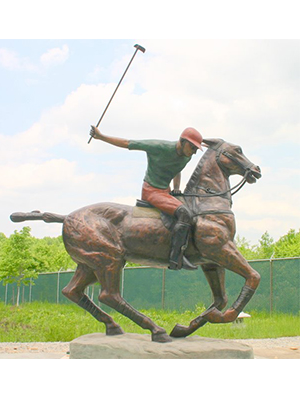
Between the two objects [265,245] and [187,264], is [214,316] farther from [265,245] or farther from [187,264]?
[265,245]

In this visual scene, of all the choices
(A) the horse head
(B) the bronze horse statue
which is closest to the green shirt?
(B) the bronze horse statue

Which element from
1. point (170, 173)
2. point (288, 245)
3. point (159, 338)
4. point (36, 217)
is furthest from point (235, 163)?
point (288, 245)

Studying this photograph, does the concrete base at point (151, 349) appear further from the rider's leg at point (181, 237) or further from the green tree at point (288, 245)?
the green tree at point (288, 245)

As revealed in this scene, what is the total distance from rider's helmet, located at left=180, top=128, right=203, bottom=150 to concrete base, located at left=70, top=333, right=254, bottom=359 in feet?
7.60

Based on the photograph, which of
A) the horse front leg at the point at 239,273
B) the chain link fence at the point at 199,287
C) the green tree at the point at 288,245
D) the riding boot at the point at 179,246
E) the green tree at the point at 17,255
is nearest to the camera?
the horse front leg at the point at 239,273

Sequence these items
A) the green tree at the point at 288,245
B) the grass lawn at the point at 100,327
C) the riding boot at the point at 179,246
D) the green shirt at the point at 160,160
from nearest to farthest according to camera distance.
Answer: the riding boot at the point at 179,246
the green shirt at the point at 160,160
the grass lawn at the point at 100,327
the green tree at the point at 288,245

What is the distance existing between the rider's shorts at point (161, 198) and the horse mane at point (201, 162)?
280 millimetres

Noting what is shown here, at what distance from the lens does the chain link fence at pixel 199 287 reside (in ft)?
43.8

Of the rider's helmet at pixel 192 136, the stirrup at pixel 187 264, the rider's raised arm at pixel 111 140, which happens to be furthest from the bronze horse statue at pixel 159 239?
the rider's raised arm at pixel 111 140

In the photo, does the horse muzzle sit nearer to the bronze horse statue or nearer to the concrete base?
the bronze horse statue

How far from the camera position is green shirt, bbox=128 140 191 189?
18.8 ft

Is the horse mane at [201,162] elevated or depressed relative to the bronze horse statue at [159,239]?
elevated

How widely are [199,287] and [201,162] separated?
9464 millimetres

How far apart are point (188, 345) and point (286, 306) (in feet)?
28.3
